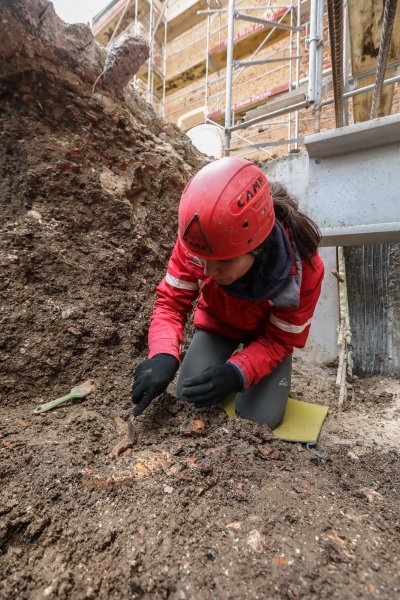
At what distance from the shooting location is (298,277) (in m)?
1.58

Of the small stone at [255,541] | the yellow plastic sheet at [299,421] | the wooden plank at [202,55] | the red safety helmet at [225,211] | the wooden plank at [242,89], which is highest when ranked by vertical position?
the wooden plank at [202,55]

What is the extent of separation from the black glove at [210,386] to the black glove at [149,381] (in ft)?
0.41

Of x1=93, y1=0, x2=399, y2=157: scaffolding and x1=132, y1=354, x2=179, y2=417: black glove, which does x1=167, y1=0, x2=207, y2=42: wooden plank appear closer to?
x1=93, y1=0, x2=399, y2=157: scaffolding

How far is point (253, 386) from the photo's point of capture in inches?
79.0

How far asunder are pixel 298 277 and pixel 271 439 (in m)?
0.78

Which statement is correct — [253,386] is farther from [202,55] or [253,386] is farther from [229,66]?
[202,55]

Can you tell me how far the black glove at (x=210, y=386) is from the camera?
1.61m

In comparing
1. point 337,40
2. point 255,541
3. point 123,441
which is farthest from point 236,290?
point 337,40

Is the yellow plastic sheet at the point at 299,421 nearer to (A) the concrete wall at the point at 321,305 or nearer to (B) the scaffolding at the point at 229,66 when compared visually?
(A) the concrete wall at the point at 321,305

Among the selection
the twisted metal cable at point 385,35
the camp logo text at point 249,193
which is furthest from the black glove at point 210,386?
the twisted metal cable at point 385,35

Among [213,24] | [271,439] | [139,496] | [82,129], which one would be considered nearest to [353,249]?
[271,439]

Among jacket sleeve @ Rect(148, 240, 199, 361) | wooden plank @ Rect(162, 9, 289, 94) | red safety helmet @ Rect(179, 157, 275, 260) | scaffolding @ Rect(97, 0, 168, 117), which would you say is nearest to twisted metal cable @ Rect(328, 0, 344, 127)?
red safety helmet @ Rect(179, 157, 275, 260)

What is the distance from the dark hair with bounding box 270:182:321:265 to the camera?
5.11 feet

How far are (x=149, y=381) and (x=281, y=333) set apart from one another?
77 cm
